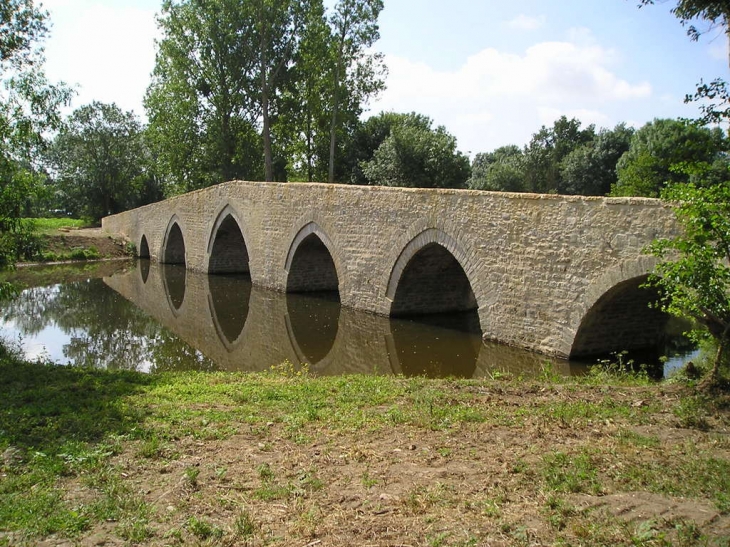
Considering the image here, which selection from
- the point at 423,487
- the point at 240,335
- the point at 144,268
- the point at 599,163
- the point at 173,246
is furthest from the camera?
the point at 599,163

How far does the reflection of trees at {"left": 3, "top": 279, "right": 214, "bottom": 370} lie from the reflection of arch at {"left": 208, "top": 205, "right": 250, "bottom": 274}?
162 inches

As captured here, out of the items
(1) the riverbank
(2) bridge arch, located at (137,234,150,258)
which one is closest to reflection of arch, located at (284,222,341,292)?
(1) the riverbank

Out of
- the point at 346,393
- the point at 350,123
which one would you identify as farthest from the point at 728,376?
the point at 350,123

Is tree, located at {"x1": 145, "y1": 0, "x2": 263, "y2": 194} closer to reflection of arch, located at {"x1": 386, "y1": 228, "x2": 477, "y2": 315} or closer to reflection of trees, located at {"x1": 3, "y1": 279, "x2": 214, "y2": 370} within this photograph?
reflection of trees, located at {"x1": 3, "y1": 279, "x2": 214, "y2": 370}

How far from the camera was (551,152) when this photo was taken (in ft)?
118

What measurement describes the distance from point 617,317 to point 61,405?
7622 millimetres

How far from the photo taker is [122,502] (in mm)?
3955

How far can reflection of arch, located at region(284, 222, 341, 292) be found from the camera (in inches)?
690

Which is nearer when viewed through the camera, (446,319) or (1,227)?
(1,227)

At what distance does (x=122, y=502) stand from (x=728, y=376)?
5.72 meters

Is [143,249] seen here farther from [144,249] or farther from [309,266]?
[309,266]

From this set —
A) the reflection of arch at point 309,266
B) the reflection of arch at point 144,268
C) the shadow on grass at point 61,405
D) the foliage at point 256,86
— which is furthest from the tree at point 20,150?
the foliage at point 256,86

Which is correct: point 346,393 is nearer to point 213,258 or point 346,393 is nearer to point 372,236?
point 372,236

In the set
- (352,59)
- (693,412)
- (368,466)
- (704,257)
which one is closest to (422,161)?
(352,59)
